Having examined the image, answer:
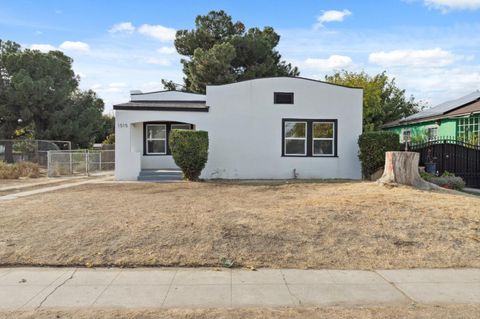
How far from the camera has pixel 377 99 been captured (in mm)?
31156

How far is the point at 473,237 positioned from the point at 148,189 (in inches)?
374

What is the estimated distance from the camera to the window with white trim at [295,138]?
17.6 meters

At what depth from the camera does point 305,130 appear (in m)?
17.6

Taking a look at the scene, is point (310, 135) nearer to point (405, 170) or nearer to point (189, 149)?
point (189, 149)

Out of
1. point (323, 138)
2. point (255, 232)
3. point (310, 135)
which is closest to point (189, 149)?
point (310, 135)

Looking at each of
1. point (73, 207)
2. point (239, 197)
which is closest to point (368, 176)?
point (239, 197)

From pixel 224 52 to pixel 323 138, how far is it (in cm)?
1392

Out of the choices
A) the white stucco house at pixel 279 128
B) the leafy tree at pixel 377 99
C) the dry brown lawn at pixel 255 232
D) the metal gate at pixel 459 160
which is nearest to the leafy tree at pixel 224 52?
the leafy tree at pixel 377 99

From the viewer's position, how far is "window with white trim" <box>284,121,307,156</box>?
57.8ft

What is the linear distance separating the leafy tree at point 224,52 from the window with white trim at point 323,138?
13.2 metres

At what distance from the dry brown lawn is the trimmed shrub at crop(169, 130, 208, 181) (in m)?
5.55

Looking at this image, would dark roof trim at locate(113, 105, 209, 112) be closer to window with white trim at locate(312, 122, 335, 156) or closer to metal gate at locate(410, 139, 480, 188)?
window with white trim at locate(312, 122, 335, 156)

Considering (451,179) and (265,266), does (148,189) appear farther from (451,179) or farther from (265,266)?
(451,179)

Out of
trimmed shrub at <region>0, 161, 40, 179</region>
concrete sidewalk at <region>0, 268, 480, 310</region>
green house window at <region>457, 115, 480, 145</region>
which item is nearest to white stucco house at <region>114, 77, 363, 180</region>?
green house window at <region>457, 115, 480, 145</region>
